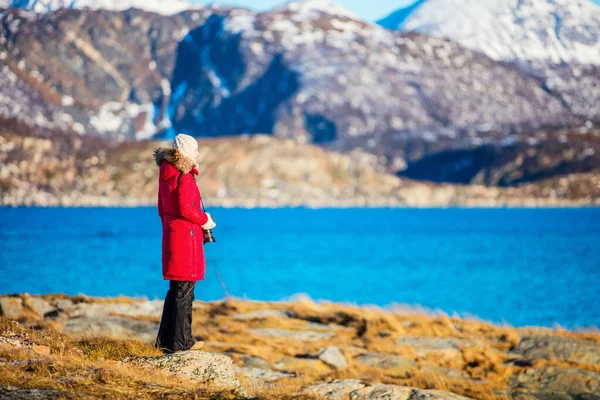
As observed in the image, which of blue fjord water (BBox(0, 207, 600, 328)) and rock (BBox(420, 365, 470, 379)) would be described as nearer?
rock (BBox(420, 365, 470, 379))

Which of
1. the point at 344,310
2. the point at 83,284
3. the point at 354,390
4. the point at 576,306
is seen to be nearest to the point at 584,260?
the point at 576,306

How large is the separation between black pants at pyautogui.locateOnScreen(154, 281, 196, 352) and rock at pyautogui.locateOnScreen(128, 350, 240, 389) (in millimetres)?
1150

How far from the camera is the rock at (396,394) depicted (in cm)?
1214

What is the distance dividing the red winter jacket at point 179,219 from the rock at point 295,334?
24.4 ft

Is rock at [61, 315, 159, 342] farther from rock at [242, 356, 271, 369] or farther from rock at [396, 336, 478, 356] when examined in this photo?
rock at [396, 336, 478, 356]

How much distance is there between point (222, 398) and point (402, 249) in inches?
4048

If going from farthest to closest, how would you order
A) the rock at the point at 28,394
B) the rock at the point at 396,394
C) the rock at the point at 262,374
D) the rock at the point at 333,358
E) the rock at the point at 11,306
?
the rock at the point at 11,306 < the rock at the point at 333,358 < the rock at the point at 262,374 < the rock at the point at 396,394 < the rock at the point at 28,394

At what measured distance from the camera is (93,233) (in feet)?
472

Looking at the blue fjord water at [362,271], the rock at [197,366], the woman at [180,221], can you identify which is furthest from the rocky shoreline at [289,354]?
the blue fjord water at [362,271]

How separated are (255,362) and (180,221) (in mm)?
4764

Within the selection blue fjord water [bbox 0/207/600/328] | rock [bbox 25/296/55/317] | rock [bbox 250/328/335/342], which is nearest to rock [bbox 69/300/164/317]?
rock [bbox 25/296/55/317]

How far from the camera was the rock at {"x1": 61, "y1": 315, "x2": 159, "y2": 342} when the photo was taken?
1573 cm

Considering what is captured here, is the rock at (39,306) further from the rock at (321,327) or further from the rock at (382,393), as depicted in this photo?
the rock at (382,393)

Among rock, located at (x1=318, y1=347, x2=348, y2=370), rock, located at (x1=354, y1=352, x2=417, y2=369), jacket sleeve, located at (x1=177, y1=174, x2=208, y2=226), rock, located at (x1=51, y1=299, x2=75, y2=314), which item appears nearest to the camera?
jacket sleeve, located at (x1=177, y1=174, x2=208, y2=226)
